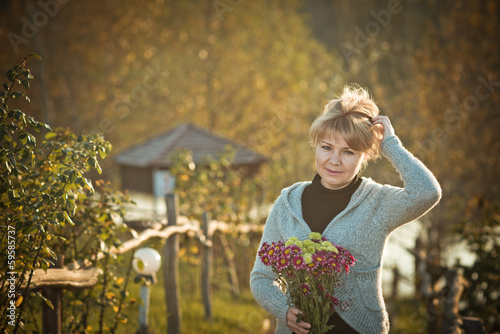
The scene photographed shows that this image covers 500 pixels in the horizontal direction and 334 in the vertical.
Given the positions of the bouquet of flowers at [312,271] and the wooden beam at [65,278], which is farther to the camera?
the wooden beam at [65,278]

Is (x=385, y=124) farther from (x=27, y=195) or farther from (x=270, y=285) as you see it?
(x=27, y=195)

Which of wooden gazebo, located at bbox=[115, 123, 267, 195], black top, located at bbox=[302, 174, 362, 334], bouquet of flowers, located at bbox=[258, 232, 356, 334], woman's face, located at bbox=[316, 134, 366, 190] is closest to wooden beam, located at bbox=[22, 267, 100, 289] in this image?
bouquet of flowers, located at bbox=[258, 232, 356, 334]

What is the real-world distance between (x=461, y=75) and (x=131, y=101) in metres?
9.70

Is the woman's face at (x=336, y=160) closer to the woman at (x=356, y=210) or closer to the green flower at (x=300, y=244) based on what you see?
the woman at (x=356, y=210)

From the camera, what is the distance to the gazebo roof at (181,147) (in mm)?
9969

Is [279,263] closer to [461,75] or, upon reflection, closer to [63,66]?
[461,75]

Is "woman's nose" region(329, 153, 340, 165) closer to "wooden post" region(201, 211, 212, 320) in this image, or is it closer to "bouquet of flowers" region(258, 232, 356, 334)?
"bouquet of flowers" region(258, 232, 356, 334)

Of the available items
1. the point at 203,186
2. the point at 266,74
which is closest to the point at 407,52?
the point at 266,74

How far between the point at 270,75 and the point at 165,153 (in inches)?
247

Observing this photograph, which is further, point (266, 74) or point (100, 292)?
point (266, 74)

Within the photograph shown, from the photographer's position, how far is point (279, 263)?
1.91 m

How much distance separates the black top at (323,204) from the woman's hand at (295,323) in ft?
0.91

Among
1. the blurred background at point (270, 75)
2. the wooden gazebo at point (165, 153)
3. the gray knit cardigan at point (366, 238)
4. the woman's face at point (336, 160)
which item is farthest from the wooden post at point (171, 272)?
the blurred background at point (270, 75)

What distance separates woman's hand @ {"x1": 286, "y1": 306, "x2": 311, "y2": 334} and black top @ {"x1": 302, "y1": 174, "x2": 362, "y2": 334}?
278 millimetres
